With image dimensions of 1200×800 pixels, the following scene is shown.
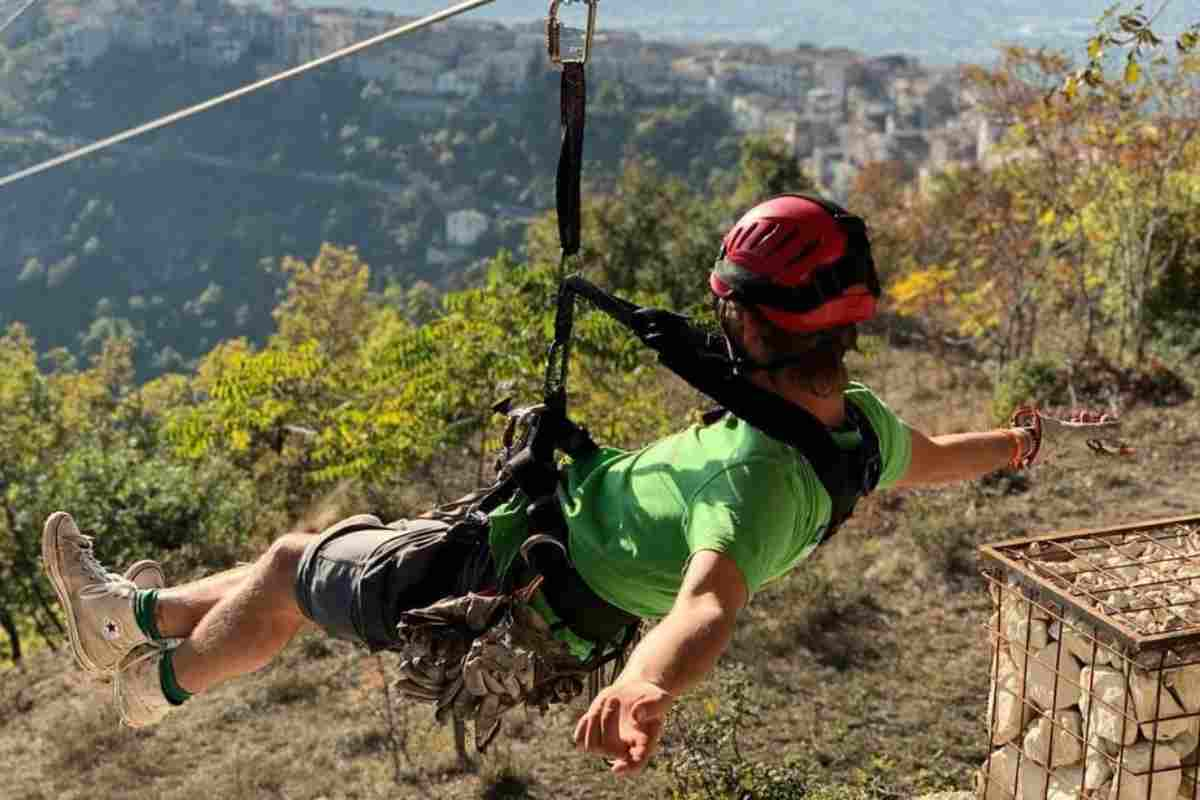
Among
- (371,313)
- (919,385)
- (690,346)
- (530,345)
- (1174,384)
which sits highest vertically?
(690,346)

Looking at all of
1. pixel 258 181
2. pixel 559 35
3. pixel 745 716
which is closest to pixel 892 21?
pixel 258 181

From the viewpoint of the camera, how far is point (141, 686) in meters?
3.26

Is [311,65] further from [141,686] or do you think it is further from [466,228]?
[466,228]

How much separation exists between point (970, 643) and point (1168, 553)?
257 centimetres

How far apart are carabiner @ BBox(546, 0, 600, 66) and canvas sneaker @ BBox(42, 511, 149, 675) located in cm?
171

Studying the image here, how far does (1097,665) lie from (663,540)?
1.53 m

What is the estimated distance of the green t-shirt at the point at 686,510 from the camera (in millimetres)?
2229

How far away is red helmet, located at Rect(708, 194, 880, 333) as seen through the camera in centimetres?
246

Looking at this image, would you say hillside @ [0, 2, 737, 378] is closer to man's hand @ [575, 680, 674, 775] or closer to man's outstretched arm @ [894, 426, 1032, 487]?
man's outstretched arm @ [894, 426, 1032, 487]

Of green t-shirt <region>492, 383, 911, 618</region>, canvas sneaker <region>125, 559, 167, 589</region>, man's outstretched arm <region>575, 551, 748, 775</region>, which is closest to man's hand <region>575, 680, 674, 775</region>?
man's outstretched arm <region>575, 551, 748, 775</region>

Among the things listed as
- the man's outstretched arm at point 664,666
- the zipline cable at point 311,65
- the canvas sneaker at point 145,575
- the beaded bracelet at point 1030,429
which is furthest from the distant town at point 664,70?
the man's outstretched arm at point 664,666

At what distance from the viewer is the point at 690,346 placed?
8.30ft

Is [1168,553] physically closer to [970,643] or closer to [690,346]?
[690,346]

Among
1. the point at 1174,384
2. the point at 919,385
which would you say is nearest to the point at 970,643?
the point at 1174,384
